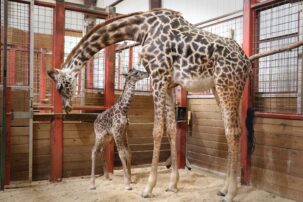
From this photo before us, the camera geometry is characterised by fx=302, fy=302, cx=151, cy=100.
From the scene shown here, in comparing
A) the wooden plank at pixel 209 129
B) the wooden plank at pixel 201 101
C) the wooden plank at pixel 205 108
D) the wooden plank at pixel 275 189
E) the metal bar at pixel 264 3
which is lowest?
the wooden plank at pixel 275 189

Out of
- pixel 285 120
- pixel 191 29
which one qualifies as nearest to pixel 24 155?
pixel 191 29

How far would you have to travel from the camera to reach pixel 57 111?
149 inches

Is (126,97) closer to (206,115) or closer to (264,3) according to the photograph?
(206,115)

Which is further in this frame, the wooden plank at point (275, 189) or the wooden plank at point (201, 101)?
the wooden plank at point (201, 101)

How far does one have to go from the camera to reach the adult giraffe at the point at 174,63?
310 cm

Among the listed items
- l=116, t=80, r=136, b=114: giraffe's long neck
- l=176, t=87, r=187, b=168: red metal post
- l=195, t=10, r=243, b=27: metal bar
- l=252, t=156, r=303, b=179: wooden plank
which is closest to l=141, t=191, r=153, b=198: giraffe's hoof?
l=116, t=80, r=136, b=114: giraffe's long neck

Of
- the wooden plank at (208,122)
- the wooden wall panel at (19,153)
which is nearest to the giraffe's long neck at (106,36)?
the wooden wall panel at (19,153)

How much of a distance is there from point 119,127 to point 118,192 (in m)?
0.74

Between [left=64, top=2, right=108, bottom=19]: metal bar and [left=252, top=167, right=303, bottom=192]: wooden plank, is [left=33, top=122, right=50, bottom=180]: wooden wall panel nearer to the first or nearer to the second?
[left=64, top=2, right=108, bottom=19]: metal bar

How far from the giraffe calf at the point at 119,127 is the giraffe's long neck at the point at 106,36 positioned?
0.53 meters

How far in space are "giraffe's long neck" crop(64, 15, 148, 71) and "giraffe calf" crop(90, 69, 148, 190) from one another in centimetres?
53

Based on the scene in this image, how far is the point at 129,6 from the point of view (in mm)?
9234

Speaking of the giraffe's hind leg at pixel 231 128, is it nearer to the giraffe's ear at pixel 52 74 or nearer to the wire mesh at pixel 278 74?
the wire mesh at pixel 278 74

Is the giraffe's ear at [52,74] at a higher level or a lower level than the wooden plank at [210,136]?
higher
